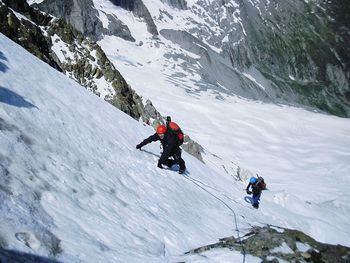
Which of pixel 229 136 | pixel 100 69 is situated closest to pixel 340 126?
pixel 229 136

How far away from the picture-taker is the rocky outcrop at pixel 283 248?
26.7 feet

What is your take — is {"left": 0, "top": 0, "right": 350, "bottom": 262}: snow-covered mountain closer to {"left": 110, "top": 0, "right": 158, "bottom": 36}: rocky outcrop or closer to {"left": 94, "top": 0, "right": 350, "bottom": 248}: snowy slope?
{"left": 94, "top": 0, "right": 350, "bottom": 248}: snowy slope

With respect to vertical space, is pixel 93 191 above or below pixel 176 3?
below

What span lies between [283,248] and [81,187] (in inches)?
172

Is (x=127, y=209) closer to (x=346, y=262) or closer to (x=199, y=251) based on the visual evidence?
(x=199, y=251)

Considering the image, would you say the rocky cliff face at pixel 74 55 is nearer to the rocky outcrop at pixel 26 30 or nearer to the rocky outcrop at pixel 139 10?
the rocky outcrop at pixel 26 30

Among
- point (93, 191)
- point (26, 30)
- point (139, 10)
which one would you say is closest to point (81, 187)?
point (93, 191)

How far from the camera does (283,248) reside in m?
8.41

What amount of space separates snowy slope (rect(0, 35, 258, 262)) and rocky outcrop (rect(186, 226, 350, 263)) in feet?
1.71

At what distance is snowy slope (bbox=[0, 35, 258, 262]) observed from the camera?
610 cm

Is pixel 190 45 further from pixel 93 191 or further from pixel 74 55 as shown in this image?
pixel 93 191

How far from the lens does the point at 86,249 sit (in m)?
6.11

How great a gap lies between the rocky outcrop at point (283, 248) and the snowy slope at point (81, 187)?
1.71ft

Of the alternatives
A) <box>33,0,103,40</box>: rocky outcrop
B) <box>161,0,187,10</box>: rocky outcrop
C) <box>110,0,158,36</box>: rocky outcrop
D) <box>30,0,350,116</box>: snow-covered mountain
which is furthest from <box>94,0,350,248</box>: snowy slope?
<box>161,0,187,10</box>: rocky outcrop
